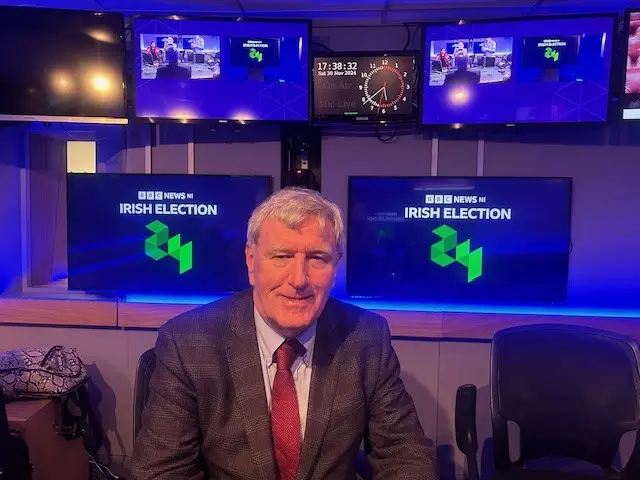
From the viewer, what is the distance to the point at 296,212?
1.36 metres

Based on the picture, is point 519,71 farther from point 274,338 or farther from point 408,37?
point 274,338

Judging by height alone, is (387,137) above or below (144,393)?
above

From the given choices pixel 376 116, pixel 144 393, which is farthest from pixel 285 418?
pixel 376 116

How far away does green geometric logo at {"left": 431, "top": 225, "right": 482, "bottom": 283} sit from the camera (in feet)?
9.62

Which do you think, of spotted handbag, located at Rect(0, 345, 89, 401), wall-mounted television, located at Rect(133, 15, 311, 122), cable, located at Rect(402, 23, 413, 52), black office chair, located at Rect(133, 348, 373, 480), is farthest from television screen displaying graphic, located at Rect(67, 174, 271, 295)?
black office chair, located at Rect(133, 348, 373, 480)

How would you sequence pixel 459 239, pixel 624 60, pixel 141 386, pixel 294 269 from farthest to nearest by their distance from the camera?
pixel 459 239 < pixel 624 60 < pixel 141 386 < pixel 294 269

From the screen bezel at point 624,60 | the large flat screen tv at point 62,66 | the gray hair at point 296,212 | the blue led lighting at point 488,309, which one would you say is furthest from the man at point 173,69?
the screen bezel at point 624,60

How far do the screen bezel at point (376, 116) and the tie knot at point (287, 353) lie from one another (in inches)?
66.8

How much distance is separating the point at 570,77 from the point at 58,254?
123 inches

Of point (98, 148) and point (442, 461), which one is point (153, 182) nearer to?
point (98, 148)

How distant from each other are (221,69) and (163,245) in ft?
3.34

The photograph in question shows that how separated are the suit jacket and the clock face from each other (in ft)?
5.36

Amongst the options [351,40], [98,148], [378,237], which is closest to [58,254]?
[98,148]

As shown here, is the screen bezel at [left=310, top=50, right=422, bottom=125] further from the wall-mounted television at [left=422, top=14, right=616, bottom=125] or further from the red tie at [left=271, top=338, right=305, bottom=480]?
the red tie at [left=271, top=338, right=305, bottom=480]
